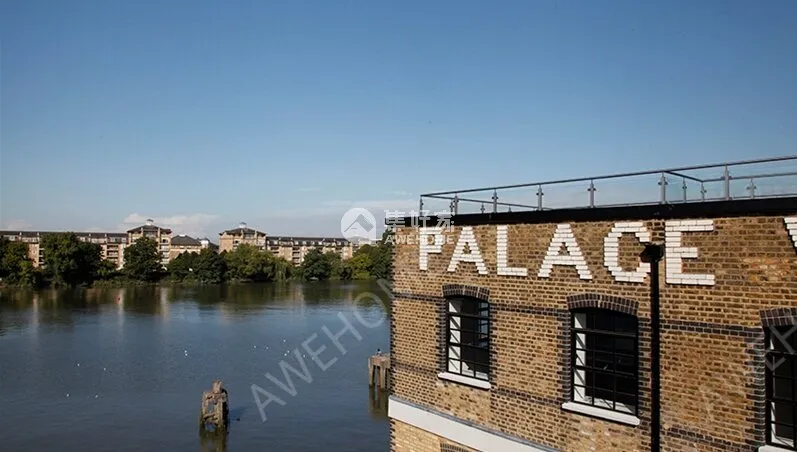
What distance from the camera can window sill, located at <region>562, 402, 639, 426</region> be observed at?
8781 mm

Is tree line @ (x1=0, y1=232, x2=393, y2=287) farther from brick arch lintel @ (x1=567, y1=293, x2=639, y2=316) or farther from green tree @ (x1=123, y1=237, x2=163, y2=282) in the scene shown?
brick arch lintel @ (x1=567, y1=293, x2=639, y2=316)

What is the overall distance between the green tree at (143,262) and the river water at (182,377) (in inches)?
1597

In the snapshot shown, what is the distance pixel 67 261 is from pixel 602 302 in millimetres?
105474

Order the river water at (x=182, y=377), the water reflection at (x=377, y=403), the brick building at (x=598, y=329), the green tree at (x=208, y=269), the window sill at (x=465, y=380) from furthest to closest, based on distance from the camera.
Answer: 1. the green tree at (x=208, y=269)
2. the water reflection at (x=377, y=403)
3. the river water at (x=182, y=377)
4. the window sill at (x=465, y=380)
5. the brick building at (x=598, y=329)

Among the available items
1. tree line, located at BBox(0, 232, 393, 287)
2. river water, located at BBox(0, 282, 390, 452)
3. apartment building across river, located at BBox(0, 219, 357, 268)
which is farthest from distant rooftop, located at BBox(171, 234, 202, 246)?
river water, located at BBox(0, 282, 390, 452)

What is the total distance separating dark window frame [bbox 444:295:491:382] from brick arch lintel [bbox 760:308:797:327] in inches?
182

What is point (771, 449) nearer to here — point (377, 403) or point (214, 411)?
point (214, 411)

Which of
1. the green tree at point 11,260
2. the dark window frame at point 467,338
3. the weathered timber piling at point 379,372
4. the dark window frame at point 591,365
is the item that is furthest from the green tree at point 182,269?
the dark window frame at point 591,365

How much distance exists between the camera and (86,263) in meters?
103

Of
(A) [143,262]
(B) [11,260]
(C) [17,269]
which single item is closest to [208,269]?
(A) [143,262]

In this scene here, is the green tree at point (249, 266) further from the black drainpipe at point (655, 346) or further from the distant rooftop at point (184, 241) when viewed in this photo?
the black drainpipe at point (655, 346)

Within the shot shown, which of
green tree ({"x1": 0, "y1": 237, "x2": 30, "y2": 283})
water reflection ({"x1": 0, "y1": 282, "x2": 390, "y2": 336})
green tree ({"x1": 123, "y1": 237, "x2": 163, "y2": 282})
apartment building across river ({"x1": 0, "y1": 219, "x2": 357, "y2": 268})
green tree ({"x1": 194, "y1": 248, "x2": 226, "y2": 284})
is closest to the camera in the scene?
water reflection ({"x1": 0, "y1": 282, "x2": 390, "y2": 336})

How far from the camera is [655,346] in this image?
337 inches

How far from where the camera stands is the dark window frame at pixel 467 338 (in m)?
11.3
